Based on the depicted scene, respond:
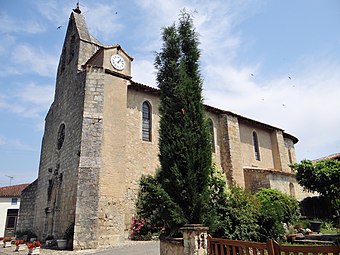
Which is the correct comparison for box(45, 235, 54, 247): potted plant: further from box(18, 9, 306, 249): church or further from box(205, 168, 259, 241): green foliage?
box(205, 168, 259, 241): green foliage

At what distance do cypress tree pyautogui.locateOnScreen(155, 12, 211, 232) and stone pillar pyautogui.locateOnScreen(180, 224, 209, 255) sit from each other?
60 cm

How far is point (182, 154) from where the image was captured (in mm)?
6441

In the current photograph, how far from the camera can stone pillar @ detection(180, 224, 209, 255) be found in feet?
17.3

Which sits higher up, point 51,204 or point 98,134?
point 98,134

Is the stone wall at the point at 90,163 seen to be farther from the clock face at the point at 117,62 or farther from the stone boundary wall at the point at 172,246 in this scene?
the stone boundary wall at the point at 172,246

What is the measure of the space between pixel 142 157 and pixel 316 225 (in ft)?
32.5

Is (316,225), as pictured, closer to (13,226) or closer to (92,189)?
(92,189)

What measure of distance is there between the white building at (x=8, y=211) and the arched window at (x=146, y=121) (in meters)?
24.8

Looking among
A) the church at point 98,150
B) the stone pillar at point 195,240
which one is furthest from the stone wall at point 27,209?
the stone pillar at point 195,240

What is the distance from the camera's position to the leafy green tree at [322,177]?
1727 cm

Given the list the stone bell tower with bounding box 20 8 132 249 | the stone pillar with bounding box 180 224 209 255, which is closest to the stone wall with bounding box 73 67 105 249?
the stone bell tower with bounding box 20 8 132 249

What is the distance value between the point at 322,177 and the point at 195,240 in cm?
1553

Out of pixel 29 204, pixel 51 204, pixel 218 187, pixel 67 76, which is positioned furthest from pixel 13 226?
pixel 218 187

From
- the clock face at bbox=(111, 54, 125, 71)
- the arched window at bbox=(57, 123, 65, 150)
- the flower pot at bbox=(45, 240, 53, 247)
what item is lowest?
the flower pot at bbox=(45, 240, 53, 247)
